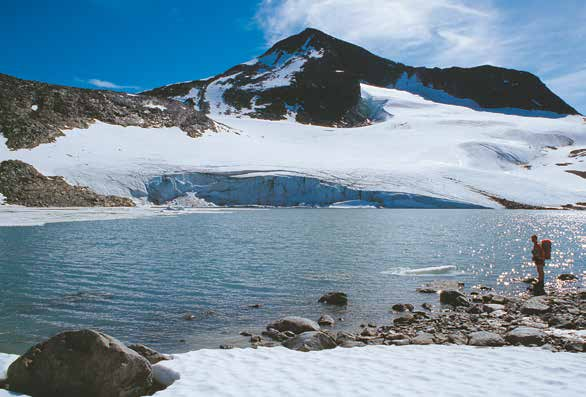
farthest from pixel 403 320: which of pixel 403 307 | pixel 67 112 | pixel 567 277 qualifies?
pixel 67 112

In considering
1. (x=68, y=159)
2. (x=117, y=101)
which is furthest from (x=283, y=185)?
(x=117, y=101)

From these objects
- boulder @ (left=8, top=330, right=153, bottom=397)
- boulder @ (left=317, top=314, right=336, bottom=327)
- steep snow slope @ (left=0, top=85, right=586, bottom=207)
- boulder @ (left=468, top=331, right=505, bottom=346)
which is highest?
steep snow slope @ (left=0, top=85, right=586, bottom=207)

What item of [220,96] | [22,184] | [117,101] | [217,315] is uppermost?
[220,96]

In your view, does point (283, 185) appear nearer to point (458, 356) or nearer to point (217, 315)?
point (217, 315)

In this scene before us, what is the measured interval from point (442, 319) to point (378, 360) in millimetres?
4429

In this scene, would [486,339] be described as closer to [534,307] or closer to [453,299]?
[534,307]

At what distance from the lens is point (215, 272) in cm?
1798

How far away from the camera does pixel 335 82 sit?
152 meters

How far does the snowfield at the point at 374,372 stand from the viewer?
6.49m

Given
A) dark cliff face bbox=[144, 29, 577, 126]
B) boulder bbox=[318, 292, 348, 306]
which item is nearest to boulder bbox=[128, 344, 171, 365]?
boulder bbox=[318, 292, 348, 306]

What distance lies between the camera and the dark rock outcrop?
4597 cm

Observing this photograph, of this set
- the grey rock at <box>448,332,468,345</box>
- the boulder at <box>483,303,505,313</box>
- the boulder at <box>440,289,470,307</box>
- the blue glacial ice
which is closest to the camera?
the grey rock at <box>448,332,468,345</box>

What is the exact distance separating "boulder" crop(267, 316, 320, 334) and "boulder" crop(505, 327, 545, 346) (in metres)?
4.19

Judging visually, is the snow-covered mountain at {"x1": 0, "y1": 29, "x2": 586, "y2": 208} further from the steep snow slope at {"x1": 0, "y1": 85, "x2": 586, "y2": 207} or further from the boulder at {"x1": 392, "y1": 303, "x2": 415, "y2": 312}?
the boulder at {"x1": 392, "y1": 303, "x2": 415, "y2": 312}
